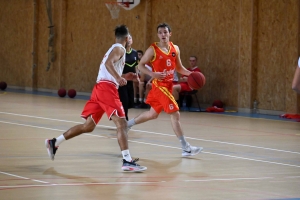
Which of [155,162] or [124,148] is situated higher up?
[124,148]

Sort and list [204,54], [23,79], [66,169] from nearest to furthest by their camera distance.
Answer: [66,169] < [204,54] < [23,79]

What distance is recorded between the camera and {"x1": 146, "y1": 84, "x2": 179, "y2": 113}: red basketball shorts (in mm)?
10570

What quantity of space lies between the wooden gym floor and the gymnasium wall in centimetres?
277

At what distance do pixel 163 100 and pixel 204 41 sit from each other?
33.8 ft

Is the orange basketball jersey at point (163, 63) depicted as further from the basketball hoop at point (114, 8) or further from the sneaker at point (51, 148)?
the basketball hoop at point (114, 8)

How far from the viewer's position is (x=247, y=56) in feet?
63.1

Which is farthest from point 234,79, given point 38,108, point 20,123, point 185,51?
point 20,123

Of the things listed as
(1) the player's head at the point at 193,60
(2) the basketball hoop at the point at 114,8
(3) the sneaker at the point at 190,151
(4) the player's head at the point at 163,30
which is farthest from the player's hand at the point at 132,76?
(2) the basketball hoop at the point at 114,8

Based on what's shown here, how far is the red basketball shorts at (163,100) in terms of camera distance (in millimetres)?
10570

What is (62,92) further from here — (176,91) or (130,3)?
(176,91)

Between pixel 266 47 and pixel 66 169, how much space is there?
36.2ft

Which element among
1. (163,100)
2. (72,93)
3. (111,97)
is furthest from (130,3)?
(111,97)

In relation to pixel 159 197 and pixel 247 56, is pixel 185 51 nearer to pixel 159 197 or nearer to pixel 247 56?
pixel 247 56

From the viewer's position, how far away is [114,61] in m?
9.20
